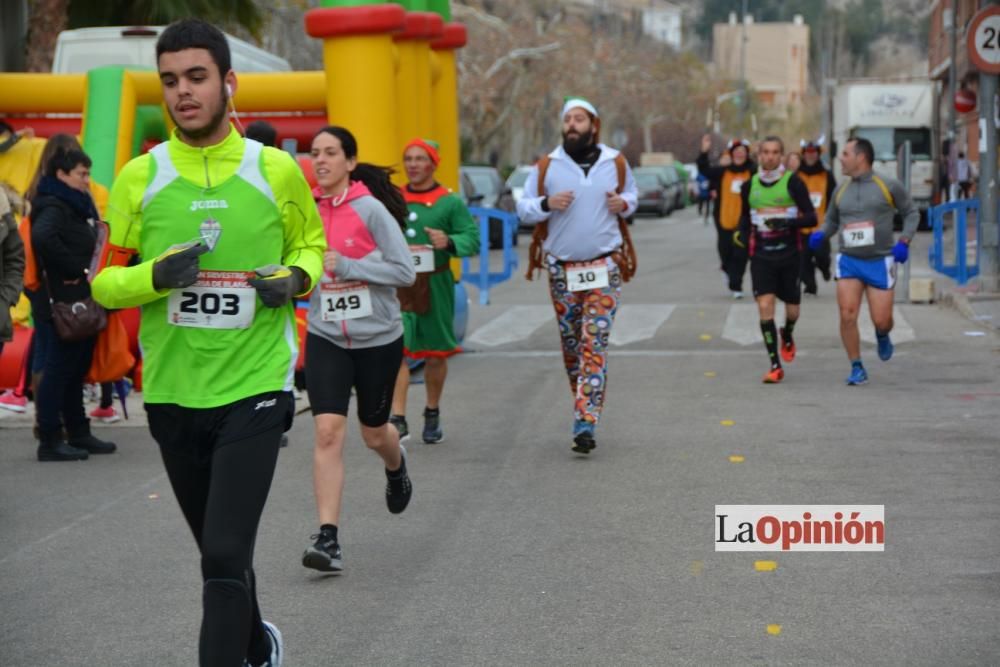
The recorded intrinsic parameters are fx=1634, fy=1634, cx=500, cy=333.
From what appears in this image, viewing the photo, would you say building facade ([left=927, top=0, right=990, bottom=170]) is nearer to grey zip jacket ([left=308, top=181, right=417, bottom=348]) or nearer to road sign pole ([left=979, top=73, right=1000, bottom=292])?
road sign pole ([left=979, top=73, right=1000, bottom=292])

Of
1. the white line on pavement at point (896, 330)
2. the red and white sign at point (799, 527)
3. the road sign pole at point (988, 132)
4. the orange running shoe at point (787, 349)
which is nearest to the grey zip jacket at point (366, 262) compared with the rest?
the red and white sign at point (799, 527)

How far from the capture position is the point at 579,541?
23.5 feet

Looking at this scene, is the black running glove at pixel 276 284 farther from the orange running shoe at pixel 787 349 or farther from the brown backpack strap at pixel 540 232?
the orange running shoe at pixel 787 349

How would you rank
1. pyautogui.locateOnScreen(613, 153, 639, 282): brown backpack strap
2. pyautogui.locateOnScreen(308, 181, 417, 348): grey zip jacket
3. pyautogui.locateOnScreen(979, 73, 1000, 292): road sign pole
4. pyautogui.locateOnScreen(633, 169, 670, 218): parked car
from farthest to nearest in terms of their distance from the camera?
pyautogui.locateOnScreen(633, 169, 670, 218): parked car
pyautogui.locateOnScreen(979, 73, 1000, 292): road sign pole
pyautogui.locateOnScreen(613, 153, 639, 282): brown backpack strap
pyautogui.locateOnScreen(308, 181, 417, 348): grey zip jacket

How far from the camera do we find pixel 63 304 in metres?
9.72

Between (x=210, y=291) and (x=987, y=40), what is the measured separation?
15062 mm

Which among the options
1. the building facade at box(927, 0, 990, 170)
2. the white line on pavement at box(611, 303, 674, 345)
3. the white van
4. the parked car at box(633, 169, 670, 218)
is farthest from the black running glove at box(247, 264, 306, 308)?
the parked car at box(633, 169, 670, 218)

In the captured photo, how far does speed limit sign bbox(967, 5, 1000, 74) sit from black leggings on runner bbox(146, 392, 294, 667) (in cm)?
1475

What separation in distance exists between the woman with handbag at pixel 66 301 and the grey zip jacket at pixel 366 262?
259 centimetres

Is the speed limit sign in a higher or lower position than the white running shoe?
higher

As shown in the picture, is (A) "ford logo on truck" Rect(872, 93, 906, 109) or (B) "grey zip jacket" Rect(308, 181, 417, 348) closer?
(B) "grey zip jacket" Rect(308, 181, 417, 348)

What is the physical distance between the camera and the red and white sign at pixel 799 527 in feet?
23.2

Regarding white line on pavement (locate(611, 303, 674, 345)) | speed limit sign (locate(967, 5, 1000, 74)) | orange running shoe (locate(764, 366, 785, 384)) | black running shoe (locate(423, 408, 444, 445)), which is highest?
speed limit sign (locate(967, 5, 1000, 74))

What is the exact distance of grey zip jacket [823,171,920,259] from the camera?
12094 mm
